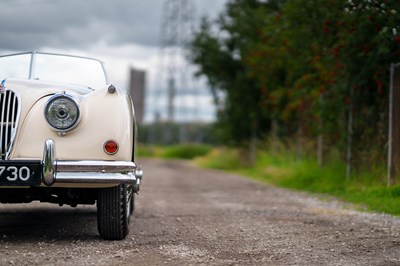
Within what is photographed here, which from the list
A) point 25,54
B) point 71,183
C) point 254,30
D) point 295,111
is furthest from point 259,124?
point 71,183

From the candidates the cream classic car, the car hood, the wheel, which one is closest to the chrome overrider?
the cream classic car

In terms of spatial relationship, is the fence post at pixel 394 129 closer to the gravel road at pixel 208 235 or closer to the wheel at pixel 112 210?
the gravel road at pixel 208 235

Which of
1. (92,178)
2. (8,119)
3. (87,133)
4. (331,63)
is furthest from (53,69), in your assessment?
(331,63)

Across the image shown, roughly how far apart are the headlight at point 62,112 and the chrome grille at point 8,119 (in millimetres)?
260

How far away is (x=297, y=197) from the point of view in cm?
1136

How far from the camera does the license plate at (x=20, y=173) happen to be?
5.37m

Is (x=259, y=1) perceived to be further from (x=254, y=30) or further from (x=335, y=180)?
(x=335, y=180)

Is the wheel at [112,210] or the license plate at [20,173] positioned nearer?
the license plate at [20,173]

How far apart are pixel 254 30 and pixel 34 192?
55.5ft

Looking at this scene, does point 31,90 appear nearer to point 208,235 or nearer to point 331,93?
point 208,235

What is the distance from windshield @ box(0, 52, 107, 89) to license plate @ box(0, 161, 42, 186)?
187 cm

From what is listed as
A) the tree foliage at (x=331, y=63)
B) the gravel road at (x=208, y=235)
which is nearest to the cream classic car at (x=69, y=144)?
the gravel road at (x=208, y=235)

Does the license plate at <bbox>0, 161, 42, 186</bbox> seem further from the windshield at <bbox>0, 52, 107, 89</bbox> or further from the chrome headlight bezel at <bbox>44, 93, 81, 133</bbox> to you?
the windshield at <bbox>0, 52, 107, 89</bbox>

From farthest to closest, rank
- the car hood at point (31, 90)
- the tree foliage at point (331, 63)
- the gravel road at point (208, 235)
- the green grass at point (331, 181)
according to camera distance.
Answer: the tree foliage at point (331, 63) < the green grass at point (331, 181) < the car hood at point (31, 90) < the gravel road at point (208, 235)
